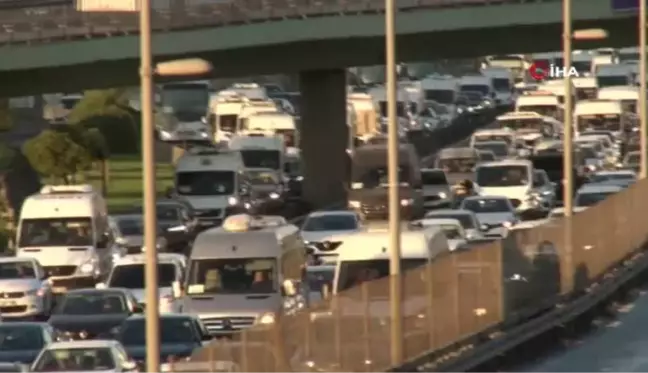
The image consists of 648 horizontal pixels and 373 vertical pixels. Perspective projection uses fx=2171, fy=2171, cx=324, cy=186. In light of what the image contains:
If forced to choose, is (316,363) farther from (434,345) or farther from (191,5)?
(191,5)

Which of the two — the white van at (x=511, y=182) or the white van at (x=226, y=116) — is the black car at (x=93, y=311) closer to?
the white van at (x=511, y=182)

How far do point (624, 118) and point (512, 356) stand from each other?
60513 millimetres

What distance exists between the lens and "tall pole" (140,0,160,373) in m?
18.3

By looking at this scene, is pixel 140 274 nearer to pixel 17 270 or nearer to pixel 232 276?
pixel 17 270

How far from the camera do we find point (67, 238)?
4403cm

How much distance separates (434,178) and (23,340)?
32874 millimetres

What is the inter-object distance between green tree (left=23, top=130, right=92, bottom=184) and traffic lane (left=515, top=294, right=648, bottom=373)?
34862 mm

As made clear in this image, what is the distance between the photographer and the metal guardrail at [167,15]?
55812 mm

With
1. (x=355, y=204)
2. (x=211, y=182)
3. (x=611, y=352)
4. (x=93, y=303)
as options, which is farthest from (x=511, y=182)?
(x=611, y=352)

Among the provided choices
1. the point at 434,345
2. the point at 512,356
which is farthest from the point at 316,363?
the point at 512,356

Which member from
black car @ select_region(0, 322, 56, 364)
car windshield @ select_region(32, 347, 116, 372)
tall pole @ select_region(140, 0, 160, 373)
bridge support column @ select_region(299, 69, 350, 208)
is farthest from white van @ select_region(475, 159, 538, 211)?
tall pole @ select_region(140, 0, 160, 373)

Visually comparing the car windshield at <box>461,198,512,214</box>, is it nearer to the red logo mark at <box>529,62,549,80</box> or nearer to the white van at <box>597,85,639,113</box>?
the white van at <box>597,85,639,113</box>

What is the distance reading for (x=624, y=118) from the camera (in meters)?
88.2

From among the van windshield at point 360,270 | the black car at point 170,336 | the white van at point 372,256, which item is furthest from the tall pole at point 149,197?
the van windshield at point 360,270
